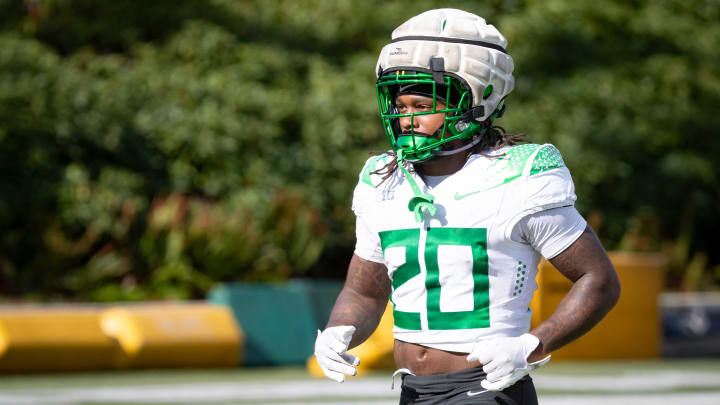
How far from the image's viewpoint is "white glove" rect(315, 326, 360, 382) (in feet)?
11.0

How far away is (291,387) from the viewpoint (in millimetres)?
9734

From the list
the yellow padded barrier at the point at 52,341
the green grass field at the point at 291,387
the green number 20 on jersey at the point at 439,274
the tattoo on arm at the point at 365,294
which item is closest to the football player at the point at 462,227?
the green number 20 on jersey at the point at 439,274

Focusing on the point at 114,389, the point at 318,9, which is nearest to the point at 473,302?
the point at 114,389

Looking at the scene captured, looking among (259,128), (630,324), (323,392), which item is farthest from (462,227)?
(259,128)

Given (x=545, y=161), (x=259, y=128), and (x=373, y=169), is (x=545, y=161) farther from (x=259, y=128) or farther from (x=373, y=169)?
(x=259, y=128)

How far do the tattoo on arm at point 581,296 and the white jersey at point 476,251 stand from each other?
0.12 m

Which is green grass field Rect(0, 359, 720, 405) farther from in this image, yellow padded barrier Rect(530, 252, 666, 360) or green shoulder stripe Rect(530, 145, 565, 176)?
green shoulder stripe Rect(530, 145, 565, 176)

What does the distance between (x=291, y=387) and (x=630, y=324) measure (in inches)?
170

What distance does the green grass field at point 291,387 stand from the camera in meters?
8.80

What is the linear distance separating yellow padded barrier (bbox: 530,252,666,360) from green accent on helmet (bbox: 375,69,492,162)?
8.95 meters

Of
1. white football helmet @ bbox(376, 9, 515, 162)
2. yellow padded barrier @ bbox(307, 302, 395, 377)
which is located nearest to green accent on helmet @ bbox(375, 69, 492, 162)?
white football helmet @ bbox(376, 9, 515, 162)


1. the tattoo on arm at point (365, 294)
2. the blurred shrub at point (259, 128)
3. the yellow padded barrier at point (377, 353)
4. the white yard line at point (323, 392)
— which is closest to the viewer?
the tattoo on arm at point (365, 294)

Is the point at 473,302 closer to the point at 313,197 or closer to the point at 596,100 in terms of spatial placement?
the point at 313,197

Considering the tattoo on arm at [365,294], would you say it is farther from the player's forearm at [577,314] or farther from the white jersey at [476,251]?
the player's forearm at [577,314]
